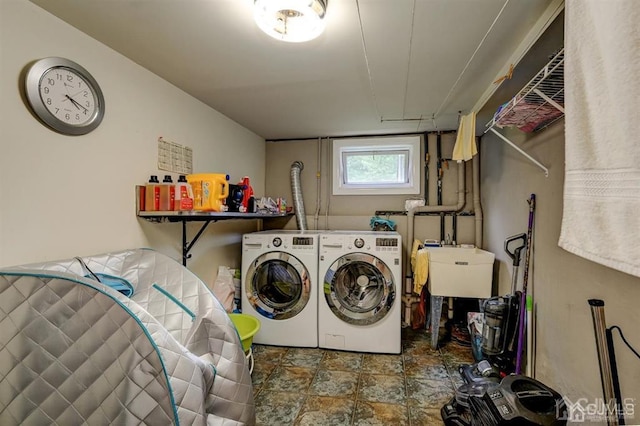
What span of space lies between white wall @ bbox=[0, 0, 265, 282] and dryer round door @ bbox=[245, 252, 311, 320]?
1.77 ft

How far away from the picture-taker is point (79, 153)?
4.58 feet

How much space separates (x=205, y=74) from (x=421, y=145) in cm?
228

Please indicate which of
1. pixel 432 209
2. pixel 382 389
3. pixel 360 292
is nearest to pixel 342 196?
pixel 432 209

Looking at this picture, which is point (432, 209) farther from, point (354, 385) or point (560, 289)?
point (354, 385)

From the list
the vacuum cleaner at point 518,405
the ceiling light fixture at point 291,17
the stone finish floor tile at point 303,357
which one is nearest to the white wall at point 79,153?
the ceiling light fixture at point 291,17

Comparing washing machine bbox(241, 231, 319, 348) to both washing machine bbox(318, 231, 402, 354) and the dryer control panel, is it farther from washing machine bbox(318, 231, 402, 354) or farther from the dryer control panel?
the dryer control panel

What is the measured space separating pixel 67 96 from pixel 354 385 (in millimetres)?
2274

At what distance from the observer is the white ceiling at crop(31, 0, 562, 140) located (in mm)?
1236


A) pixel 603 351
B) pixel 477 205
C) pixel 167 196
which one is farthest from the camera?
pixel 477 205

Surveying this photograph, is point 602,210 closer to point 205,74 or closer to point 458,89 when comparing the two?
point 458,89

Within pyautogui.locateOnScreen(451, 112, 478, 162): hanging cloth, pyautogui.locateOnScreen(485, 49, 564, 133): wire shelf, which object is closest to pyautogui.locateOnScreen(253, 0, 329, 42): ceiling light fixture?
pyautogui.locateOnScreen(485, 49, 564, 133): wire shelf

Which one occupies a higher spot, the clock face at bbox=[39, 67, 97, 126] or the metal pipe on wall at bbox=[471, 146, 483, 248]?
the clock face at bbox=[39, 67, 97, 126]

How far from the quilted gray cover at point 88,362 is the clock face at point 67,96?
689 millimetres

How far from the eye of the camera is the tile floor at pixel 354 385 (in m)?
1.65
